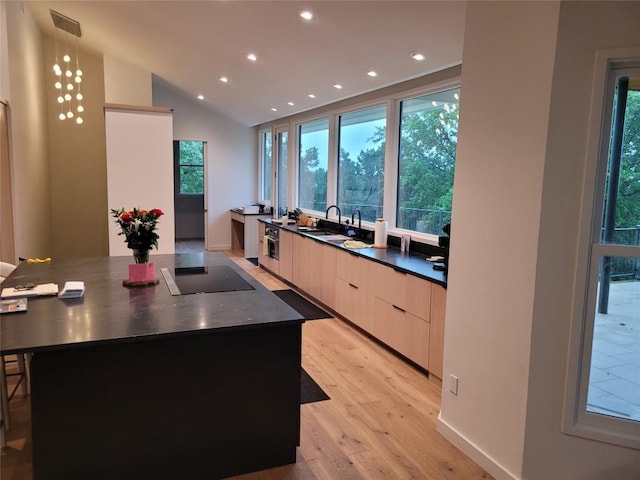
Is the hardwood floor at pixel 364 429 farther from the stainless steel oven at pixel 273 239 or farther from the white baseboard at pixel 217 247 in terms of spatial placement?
the white baseboard at pixel 217 247

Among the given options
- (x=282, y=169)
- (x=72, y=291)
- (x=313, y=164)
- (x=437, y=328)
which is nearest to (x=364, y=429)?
(x=437, y=328)

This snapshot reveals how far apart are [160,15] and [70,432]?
393cm

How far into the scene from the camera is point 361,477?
7.57ft

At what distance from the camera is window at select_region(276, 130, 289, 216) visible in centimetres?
804

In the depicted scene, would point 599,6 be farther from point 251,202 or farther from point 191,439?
point 251,202

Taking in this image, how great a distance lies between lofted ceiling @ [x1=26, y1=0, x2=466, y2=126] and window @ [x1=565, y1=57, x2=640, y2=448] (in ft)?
4.38

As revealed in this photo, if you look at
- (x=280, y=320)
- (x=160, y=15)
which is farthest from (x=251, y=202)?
(x=280, y=320)

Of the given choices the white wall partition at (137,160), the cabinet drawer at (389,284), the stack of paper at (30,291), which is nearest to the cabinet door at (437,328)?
the cabinet drawer at (389,284)

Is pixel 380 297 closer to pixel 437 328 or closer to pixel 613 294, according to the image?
pixel 437 328

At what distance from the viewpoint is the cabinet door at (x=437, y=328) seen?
10.3 ft

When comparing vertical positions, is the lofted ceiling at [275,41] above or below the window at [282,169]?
above

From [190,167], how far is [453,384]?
31.3ft

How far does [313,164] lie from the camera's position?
6980 millimetres

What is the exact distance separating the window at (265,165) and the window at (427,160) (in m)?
4.46
